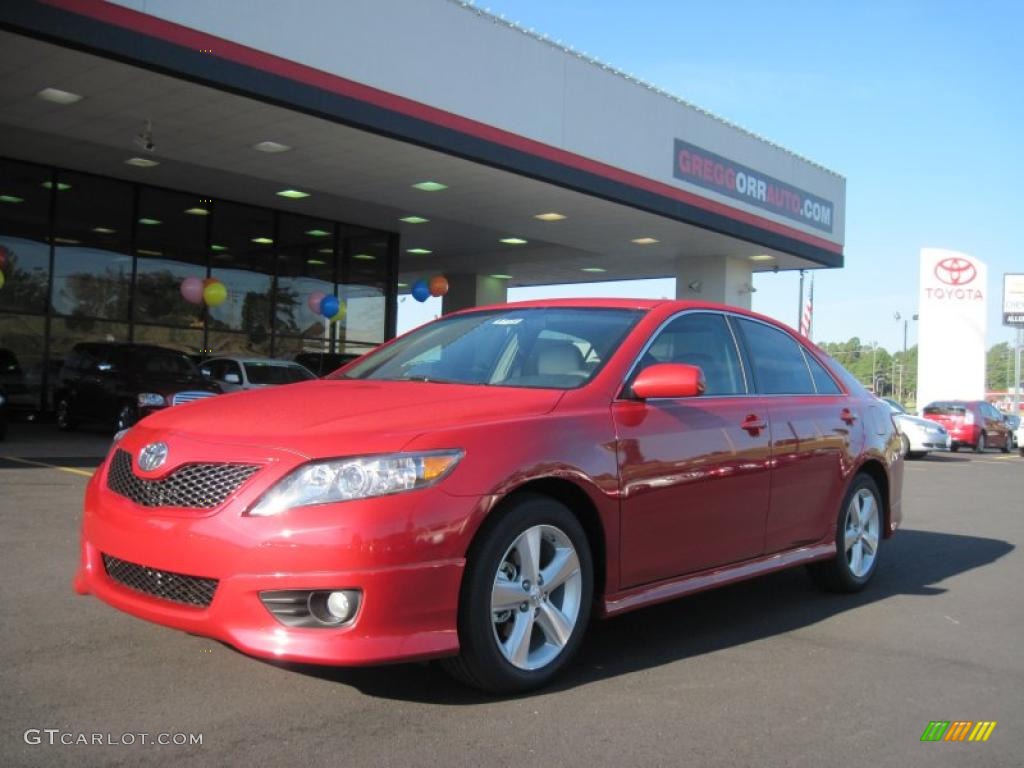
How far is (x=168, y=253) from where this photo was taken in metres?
20.2

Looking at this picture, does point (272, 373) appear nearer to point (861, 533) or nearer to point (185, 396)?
point (185, 396)

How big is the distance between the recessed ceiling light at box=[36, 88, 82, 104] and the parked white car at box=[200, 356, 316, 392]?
442 cm

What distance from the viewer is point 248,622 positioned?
3396mm

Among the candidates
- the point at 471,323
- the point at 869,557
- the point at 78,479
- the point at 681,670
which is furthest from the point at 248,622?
the point at 78,479

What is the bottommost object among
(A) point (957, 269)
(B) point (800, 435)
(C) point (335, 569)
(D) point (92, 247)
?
(C) point (335, 569)

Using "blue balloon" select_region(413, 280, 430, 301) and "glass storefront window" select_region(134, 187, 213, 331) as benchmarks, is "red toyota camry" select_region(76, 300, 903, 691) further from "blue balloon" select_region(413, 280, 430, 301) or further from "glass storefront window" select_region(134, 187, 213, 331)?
"blue balloon" select_region(413, 280, 430, 301)

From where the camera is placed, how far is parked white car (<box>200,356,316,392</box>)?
15232 mm

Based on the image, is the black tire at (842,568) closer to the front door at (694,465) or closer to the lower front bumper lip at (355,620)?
the front door at (694,465)

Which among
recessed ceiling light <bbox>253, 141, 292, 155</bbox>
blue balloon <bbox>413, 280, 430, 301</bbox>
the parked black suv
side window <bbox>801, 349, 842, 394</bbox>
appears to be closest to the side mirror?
side window <bbox>801, 349, 842, 394</bbox>

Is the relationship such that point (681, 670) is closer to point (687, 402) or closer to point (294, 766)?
point (687, 402)

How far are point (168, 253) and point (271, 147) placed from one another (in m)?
5.99

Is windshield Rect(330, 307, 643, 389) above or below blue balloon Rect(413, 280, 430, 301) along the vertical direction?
below

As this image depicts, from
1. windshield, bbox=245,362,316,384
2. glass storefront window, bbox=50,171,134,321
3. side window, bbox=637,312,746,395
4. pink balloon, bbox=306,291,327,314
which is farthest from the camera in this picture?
pink balloon, bbox=306,291,327,314

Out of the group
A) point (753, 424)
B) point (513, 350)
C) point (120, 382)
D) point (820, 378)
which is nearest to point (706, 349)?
point (753, 424)
